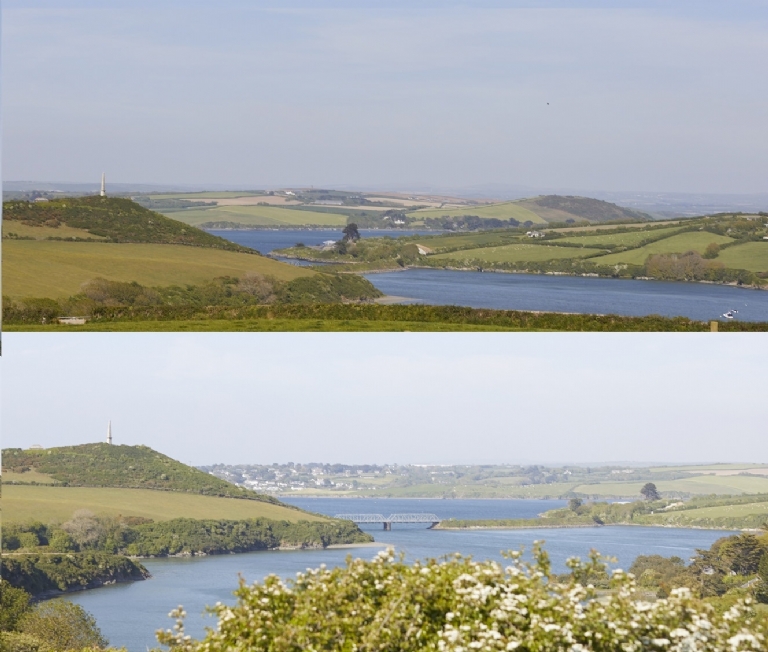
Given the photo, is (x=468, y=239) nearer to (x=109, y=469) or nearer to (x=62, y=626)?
(x=109, y=469)

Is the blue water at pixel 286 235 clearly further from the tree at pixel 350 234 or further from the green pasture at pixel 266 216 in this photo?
the tree at pixel 350 234

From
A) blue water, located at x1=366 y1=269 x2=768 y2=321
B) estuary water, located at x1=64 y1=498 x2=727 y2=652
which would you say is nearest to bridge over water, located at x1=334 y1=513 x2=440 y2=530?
estuary water, located at x1=64 y1=498 x2=727 y2=652

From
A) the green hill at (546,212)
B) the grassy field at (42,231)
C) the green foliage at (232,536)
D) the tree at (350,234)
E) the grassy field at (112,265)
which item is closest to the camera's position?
the green foliage at (232,536)

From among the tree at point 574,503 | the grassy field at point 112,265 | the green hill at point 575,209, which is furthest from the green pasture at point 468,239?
the tree at point 574,503

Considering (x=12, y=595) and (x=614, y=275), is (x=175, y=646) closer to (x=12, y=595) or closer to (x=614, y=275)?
(x=12, y=595)

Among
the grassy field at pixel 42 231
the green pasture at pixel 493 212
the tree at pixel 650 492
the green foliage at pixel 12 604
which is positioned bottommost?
the green foliage at pixel 12 604

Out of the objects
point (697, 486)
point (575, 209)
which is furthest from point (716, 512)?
point (575, 209)

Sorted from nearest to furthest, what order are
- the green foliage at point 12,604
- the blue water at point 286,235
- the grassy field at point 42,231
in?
the green foliage at point 12,604, the grassy field at point 42,231, the blue water at point 286,235
